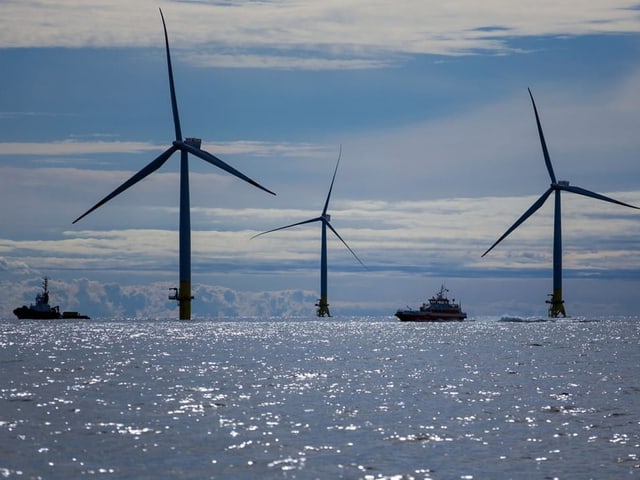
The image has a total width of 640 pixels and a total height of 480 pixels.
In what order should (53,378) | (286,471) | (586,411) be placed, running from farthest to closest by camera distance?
(53,378) < (586,411) < (286,471)

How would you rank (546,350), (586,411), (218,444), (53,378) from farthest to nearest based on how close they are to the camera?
(546,350)
(53,378)
(586,411)
(218,444)

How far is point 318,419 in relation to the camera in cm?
6850

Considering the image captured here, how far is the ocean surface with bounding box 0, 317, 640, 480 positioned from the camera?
5075 cm

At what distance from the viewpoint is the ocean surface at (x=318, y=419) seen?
50.8 metres

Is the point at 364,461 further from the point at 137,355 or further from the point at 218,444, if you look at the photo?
the point at 137,355

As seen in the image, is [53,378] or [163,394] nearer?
[163,394]

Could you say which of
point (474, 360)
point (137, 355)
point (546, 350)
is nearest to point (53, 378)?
point (137, 355)

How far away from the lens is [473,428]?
6456cm

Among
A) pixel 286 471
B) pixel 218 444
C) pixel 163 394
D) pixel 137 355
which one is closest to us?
pixel 286 471

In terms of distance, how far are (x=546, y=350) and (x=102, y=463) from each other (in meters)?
122

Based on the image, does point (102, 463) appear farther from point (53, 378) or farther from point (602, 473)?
point (53, 378)

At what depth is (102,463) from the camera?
50.9 meters

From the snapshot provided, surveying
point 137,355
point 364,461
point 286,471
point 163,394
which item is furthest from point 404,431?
point 137,355

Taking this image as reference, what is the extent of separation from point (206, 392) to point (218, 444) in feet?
102
